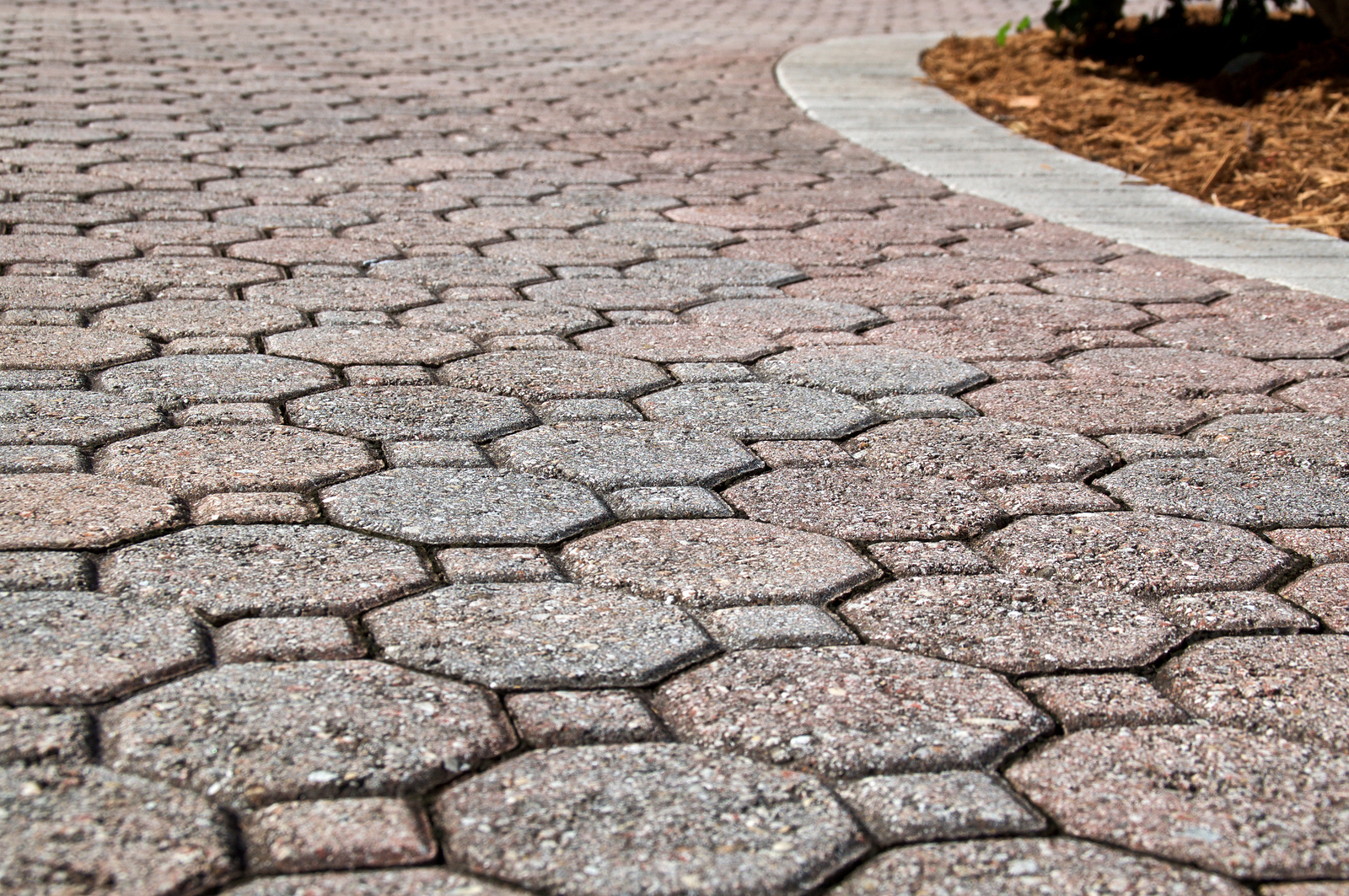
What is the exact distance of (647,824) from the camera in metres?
1.44

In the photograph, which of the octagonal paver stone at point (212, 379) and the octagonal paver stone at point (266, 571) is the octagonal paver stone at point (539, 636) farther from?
the octagonal paver stone at point (212, 379)

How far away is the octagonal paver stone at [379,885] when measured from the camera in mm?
1307

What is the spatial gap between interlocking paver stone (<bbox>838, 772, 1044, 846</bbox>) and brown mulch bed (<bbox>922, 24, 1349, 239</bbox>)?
3.51 meters

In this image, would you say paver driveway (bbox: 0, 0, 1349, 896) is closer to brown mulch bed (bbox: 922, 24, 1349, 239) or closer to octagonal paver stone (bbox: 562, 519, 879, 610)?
octagonal paver stone (bbox: 562, 519, 879, 610)

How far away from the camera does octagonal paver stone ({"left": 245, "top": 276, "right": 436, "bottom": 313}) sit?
3283 mm

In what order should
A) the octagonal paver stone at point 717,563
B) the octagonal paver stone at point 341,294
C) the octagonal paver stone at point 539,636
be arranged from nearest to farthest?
the octagonal paver stone at point 539,636 < the octagonal paver stone at point 717,563 < the octagonal paver stone at point 341,294

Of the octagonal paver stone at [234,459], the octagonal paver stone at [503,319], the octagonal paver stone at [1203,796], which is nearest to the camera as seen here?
the octagonal paver stone at [1203,796]

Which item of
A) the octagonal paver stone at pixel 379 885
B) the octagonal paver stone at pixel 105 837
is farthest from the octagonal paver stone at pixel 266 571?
the octagonal paver stone at pixel 379 885

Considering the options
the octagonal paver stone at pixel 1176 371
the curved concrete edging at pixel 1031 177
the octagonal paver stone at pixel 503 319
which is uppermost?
the curved concrete edging at pixel 1031 177

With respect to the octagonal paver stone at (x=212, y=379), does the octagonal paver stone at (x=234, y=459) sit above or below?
above

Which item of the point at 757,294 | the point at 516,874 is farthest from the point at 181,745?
the point at 757,294

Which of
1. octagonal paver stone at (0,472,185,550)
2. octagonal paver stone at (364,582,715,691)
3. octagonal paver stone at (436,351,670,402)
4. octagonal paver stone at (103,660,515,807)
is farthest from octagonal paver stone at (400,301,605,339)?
octagonal paver stone at (103,660,515,807)

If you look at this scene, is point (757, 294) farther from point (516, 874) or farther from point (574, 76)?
point (574, 76)

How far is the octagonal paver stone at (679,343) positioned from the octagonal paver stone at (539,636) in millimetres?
1160
